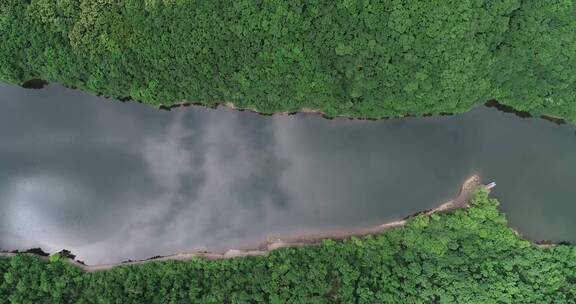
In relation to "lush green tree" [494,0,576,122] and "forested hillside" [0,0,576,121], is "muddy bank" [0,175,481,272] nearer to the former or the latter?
"forested hillside" [0,0,576,121]

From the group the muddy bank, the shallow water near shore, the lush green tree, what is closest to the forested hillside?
the lush green tree

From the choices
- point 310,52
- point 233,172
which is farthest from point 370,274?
point 310,52

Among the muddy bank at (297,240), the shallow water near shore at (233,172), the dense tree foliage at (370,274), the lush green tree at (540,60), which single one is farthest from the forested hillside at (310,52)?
the dense tree foliage at (370,274)

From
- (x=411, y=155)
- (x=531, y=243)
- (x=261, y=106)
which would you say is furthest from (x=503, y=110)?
(x=261, y=106)

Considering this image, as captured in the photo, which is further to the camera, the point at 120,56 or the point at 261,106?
the point at 261,106

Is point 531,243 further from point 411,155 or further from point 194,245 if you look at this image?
point 194,245

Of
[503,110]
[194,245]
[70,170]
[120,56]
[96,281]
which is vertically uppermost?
[120,56]
